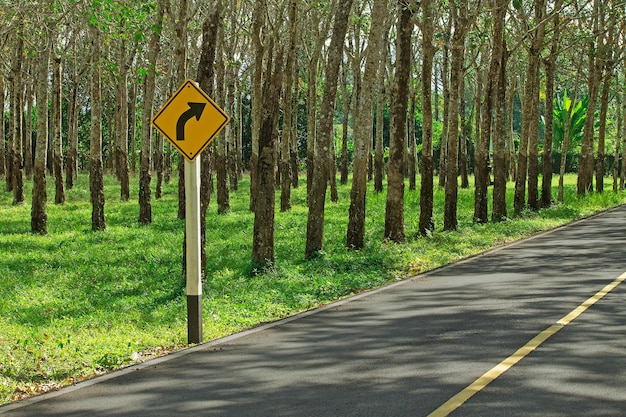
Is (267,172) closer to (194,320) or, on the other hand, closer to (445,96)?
(194,320)

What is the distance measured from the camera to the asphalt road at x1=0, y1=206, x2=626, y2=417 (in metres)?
6.85

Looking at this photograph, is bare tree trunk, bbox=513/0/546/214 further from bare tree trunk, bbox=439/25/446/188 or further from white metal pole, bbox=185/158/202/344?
white metal pole, bbox=185/158/202/344

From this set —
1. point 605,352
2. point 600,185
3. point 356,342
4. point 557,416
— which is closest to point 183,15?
point 356,342

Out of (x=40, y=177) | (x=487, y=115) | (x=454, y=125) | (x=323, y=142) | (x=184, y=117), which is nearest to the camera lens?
(x=184, y=117)

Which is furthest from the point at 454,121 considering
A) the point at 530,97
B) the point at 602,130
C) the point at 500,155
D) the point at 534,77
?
the point at 602,130

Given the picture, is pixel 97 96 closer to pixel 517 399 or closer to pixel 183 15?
pixel 183 15

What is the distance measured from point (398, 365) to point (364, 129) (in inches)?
408

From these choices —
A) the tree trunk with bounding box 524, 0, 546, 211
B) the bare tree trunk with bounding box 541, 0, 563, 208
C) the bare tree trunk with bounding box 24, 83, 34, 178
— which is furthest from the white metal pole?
the bare tree trunk with bounding box 24, 83, 34, 178

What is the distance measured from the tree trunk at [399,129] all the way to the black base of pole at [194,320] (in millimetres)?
9816

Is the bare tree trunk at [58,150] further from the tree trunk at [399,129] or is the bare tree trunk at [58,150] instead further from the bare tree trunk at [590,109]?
the bare tree trunk at [590,109]

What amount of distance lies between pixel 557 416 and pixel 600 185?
121 feet

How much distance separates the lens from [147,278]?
15312mm

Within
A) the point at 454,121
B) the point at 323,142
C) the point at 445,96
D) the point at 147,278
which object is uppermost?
the point at 445,96

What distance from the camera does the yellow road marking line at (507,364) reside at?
22.0 ft
